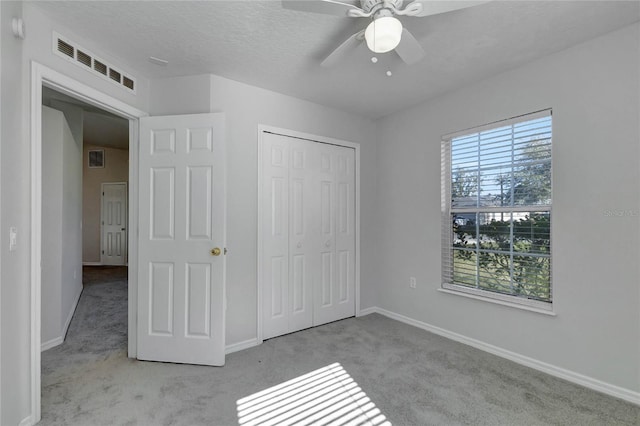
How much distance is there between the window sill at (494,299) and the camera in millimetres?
2404

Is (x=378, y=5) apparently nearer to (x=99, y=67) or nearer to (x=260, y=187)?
(x=260, y=187)

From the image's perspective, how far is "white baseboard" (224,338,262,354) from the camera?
2717 mm

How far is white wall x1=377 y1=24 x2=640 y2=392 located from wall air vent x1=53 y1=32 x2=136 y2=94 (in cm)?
310

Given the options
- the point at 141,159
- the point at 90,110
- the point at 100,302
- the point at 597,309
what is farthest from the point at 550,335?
the point at 90,110

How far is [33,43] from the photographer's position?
6.00 feet

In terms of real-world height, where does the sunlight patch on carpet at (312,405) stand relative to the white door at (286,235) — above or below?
below

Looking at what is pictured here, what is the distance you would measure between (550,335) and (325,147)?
2.73 metres

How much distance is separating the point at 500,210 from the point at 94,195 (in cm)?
815

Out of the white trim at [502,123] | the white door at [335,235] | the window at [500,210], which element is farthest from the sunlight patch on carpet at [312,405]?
the white trim at [502,123]

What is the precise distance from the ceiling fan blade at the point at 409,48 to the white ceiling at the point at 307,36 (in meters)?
0.22

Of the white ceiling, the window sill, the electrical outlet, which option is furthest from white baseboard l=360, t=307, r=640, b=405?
the electrical outlet

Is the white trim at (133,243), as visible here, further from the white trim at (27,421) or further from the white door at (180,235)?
the white trim at (27,421)

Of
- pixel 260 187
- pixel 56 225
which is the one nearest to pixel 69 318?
pixel 56 225

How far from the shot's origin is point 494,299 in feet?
8.94
